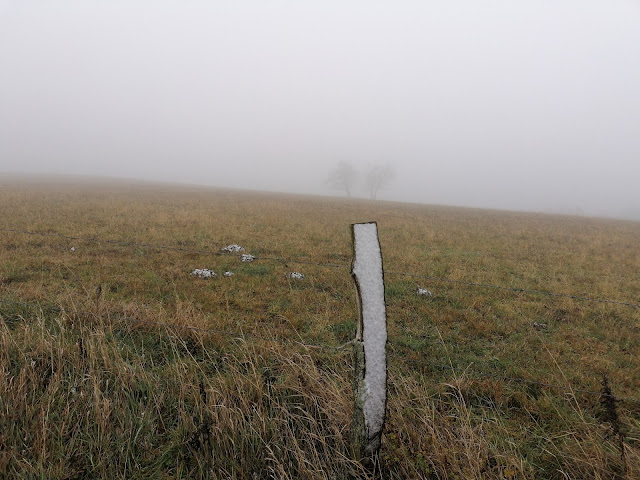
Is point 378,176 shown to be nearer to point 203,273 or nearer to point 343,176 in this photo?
point 343,176

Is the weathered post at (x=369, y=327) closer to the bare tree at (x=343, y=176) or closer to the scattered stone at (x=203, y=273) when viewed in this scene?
the scattered stone at (x=203, y=273)

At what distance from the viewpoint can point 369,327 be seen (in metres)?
2.39

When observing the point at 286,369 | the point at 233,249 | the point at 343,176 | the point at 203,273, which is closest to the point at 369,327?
A: the point at 286,369

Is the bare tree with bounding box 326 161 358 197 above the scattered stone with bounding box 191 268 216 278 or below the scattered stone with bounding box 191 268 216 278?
above

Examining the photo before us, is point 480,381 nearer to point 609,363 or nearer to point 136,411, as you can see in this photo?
point 609,363

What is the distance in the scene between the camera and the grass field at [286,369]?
2.66 metres

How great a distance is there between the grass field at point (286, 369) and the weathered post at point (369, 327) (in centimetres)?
52

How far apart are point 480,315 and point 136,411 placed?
6713 millimetres

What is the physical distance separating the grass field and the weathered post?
1.72 ft

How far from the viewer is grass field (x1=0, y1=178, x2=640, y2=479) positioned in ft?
8.73

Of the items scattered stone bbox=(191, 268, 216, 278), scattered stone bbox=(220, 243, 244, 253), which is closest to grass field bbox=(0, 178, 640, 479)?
scattered stone bbox=(191, 268, 216, 278)

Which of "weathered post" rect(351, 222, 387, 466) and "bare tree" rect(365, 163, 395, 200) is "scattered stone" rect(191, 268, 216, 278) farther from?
"bare tree" rect(365, 163, 395, 200)

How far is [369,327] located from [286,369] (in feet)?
6.10

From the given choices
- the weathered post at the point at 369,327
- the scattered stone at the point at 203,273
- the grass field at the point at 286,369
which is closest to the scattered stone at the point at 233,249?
the grass field at the point at 286,369
